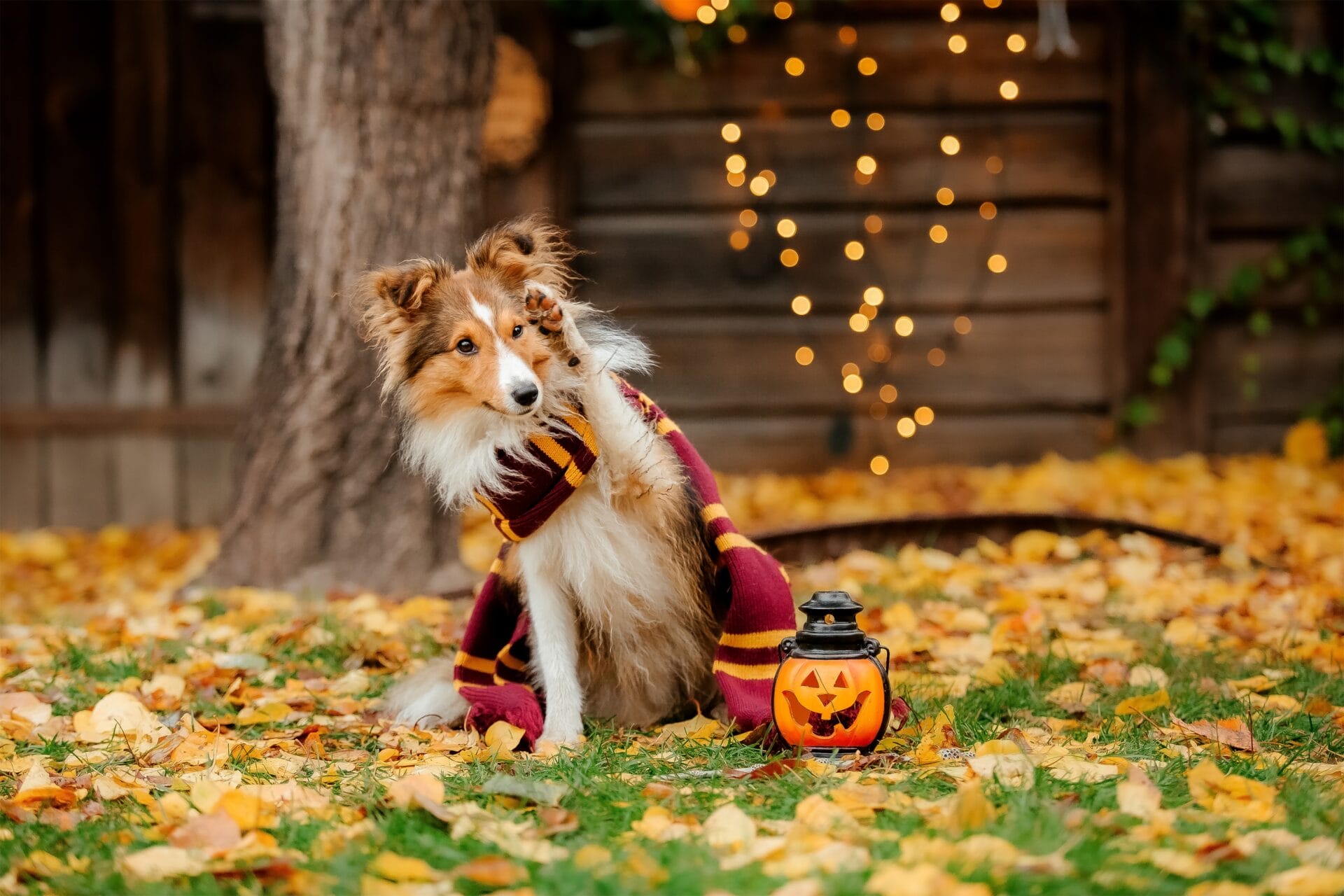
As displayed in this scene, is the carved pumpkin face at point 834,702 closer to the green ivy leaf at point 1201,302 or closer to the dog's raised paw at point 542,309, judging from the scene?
the dog's raised paw at point 542,309

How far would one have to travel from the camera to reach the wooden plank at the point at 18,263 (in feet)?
18.7

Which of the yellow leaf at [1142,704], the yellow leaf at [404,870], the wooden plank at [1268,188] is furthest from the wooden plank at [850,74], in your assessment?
the yellow leaf at [404,870]

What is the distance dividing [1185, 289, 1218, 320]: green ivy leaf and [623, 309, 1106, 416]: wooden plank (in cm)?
42

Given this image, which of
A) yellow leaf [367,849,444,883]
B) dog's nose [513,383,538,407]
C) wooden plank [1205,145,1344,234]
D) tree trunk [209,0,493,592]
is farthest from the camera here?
wooden plank [1205,145,1344,234]

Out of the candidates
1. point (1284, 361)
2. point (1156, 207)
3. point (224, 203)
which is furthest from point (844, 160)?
point (224, 203)

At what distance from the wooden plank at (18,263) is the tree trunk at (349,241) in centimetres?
231

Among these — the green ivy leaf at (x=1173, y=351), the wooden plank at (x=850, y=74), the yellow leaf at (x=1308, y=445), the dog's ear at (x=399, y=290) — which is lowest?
the yellow leaf at (x=1308, y=445)

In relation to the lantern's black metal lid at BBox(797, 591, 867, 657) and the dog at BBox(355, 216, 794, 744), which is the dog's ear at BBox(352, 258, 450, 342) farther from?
the lantern's black metal lid at BBox(797, 591, 867, 657)

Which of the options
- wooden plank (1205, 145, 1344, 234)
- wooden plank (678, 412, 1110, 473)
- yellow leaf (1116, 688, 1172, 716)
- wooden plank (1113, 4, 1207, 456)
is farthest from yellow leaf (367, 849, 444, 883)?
wooden plank (1205, 145, 1344, 234)

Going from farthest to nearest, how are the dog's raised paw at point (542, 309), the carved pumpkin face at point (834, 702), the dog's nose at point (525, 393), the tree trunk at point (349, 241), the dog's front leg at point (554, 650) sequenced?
the tree trunk at point (349, 241) → the dog's front leg at point (554, 650) → the dog's raised paw at point (542, 309) → the dog's nose at point (525, 393) → the carved pumpkin face at point (834, 702)

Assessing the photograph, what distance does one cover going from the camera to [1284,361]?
5.84 m

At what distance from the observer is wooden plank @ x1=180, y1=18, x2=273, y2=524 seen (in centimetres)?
577

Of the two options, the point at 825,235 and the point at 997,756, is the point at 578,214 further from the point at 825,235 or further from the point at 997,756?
the point at 997,756

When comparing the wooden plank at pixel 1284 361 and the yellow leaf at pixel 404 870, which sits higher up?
the wooden plank at pixel 1284 361
